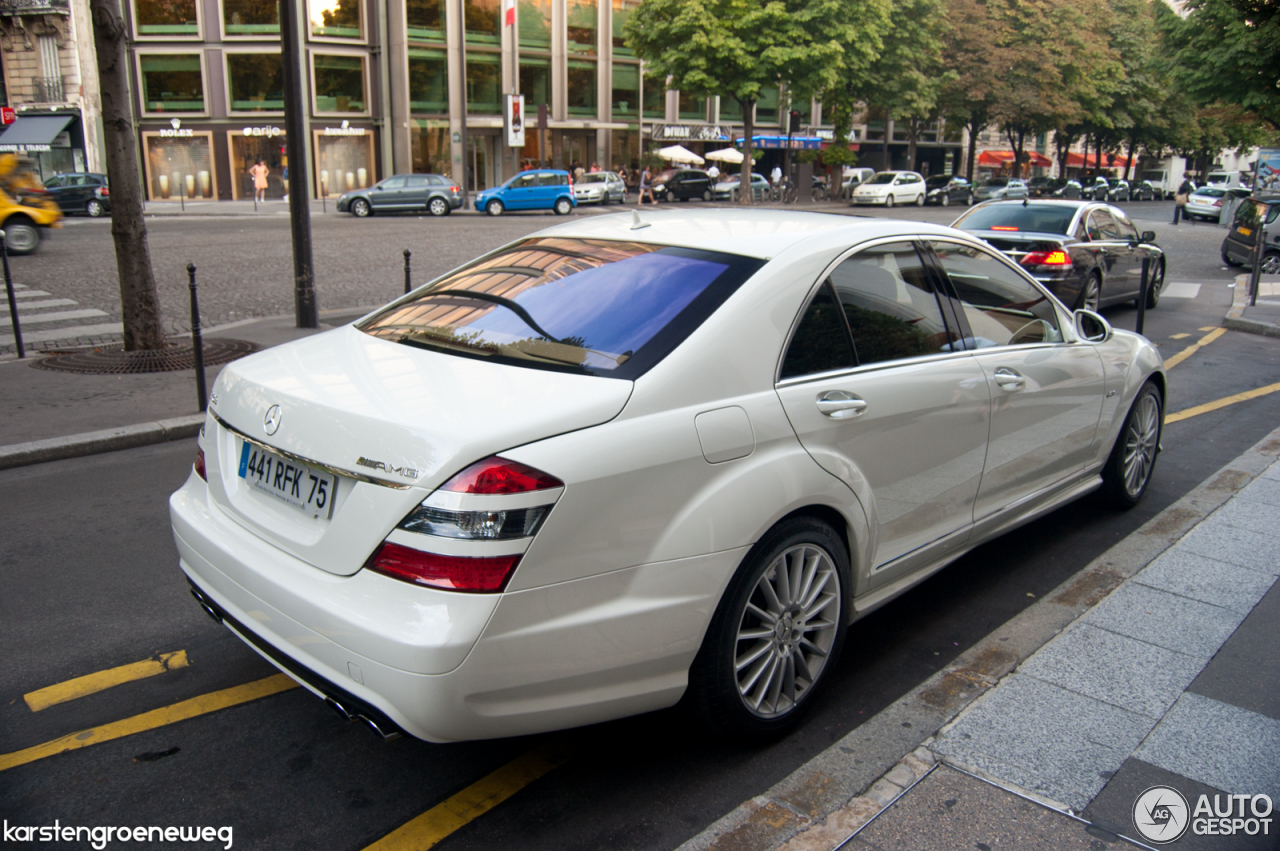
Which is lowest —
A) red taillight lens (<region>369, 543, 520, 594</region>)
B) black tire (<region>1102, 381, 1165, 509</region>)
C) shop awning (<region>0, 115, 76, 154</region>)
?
black tire (<region>1102, 381, 1165, 509</region>)

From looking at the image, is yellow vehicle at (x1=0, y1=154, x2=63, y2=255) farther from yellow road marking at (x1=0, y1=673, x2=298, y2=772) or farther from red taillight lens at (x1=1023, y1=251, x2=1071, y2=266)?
red taillight lens at (x1=1023, y1=251, x2=1071, y2=266)

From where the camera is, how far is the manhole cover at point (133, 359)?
8.91 metres

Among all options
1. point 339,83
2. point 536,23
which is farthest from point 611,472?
point 536,23

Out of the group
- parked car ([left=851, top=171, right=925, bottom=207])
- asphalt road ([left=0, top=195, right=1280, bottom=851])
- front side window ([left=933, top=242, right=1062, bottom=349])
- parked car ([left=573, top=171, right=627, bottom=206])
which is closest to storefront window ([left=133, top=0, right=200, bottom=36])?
parked car ([left=573, top=171, right=627, bottom=206])

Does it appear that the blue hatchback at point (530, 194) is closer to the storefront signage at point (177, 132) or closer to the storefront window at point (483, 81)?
the storefront window at point (483, 81)

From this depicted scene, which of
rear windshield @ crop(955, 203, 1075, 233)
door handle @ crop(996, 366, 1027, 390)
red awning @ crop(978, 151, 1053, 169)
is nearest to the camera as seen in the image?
door handle @ crop(996, 366, 1027, 390)

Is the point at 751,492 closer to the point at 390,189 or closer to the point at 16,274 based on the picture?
the point at 16,274

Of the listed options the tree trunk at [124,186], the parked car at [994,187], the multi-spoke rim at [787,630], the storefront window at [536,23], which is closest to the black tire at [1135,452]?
the multi-spoke rim at [787,630]

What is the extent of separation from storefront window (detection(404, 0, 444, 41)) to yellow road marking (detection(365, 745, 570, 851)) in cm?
4851

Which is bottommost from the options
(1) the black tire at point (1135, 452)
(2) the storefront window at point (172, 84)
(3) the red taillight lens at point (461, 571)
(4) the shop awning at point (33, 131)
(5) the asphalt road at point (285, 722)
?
(5) the asphalt road at point (285, 722)

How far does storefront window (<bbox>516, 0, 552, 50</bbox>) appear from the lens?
49.3m

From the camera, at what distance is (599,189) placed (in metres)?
42.1

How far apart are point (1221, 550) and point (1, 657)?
541 cm

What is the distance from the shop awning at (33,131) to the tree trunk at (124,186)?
39068 millimetres
